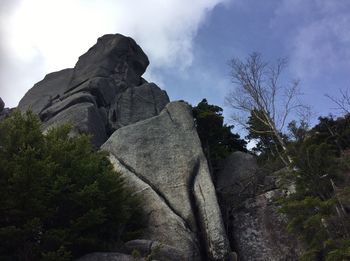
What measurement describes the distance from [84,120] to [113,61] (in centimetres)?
1087

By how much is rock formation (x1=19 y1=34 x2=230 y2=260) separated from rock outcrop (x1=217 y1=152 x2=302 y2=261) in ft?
5.41

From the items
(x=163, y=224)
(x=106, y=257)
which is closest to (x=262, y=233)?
(x=163, y=224)

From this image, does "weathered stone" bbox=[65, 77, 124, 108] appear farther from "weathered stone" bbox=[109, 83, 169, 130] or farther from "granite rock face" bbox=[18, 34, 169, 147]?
"weathered stone" bbox=[109, 83, 169, 130]

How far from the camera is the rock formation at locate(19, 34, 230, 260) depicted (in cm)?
1781

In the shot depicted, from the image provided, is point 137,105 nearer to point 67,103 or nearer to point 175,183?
point 67,103

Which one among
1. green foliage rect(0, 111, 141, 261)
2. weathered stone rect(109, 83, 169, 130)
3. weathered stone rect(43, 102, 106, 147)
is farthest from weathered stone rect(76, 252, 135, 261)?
weathered stone rect(109, 83, 169, 130)

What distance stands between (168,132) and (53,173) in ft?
30.4

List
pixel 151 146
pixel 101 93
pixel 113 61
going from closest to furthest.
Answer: pixel 151 146
pixel 101 93
pixel 113 61

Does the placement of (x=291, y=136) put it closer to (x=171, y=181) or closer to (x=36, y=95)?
(x=171, y=181)

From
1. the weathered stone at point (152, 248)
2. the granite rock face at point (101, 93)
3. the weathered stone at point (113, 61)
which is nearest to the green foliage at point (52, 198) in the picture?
the weathered stone at point (152, 248)

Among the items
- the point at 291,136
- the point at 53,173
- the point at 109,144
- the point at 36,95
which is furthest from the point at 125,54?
the point at 53,173

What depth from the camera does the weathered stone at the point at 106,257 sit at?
44.8 feet

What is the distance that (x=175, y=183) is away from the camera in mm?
20156

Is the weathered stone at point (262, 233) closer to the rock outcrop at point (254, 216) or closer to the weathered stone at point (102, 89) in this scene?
the rock outcrop at point (254, 216)
